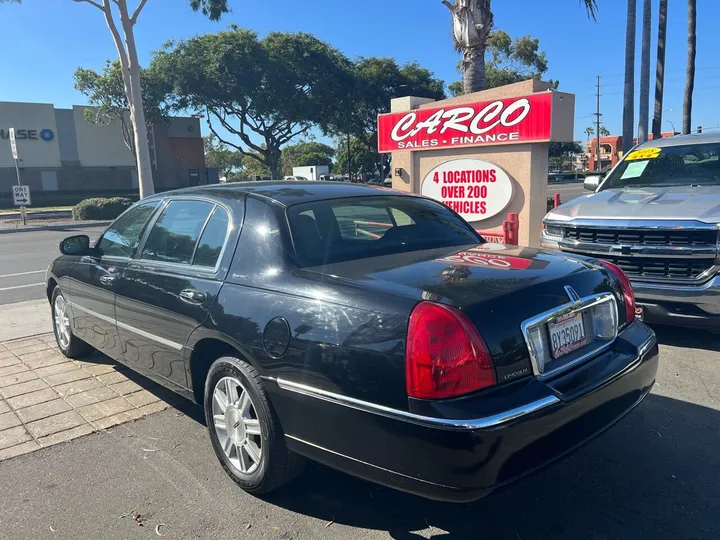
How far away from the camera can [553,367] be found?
2682 mm

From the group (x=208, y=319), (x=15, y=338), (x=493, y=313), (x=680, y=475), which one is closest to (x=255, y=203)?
(x=208, y=319)

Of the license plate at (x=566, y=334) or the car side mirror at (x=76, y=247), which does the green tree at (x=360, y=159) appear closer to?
the car side mirror at (x=76, y=247)

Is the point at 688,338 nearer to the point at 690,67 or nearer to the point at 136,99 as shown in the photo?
the point at 136,99

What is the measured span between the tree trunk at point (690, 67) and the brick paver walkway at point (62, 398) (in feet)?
76.8

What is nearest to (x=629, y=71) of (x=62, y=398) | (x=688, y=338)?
(x=688, y=338)

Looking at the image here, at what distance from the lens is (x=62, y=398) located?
459 centimetres

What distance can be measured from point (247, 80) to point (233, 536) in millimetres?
35254

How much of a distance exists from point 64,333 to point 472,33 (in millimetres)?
9445

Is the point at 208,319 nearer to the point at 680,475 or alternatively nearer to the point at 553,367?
the point at 553,367

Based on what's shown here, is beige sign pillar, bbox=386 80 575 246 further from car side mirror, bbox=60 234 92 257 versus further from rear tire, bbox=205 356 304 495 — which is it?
rear tire, bbox=205 356 304 495

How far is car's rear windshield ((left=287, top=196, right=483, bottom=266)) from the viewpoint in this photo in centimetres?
325

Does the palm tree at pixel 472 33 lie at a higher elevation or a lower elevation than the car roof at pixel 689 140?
higher

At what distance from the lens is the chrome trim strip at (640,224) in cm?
504

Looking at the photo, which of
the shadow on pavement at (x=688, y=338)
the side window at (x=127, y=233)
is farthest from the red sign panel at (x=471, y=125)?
the side window at (x=127, y=233)
